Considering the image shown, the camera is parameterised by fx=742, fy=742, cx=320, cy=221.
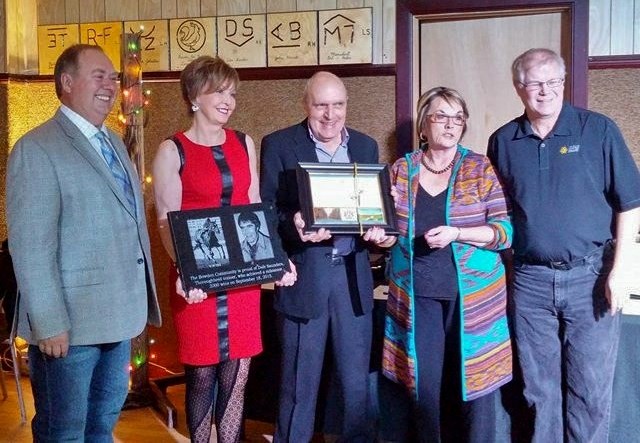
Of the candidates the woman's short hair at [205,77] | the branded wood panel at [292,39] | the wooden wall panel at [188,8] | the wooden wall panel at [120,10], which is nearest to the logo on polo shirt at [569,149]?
the woman's short hair at [205,77]

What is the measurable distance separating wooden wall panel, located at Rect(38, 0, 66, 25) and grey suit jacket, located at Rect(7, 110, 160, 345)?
2.55m

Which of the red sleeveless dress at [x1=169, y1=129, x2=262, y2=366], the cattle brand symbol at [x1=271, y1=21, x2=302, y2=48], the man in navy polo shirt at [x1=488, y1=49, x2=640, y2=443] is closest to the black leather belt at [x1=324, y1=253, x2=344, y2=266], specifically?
the red sleeveless dress at [x1=169, y1=129, x2=262, y2=366]

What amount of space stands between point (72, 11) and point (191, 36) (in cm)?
79

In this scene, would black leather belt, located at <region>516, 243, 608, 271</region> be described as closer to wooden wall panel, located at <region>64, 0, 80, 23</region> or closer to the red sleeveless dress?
the red sleeveless dress

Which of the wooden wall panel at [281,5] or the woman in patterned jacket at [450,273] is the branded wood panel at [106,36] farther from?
the woman in patterned jacket at [450,273]

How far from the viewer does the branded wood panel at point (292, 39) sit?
406 centimetres

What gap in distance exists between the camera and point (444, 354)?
2635mm

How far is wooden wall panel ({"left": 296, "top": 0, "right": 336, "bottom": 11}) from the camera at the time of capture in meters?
4.02

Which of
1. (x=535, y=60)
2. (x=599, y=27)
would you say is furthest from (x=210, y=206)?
(x=599, y=27)

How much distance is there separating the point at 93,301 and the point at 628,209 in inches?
68.7

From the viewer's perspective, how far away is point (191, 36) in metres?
4.27

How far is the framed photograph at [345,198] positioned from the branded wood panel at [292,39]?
1624 millimetres

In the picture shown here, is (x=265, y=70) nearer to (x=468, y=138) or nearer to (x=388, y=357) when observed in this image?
(x=468, y=138)

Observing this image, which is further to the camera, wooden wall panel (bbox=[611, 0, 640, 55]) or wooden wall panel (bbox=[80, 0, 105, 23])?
wooden wall panel (bbox=[80, 0, 105, 23])
